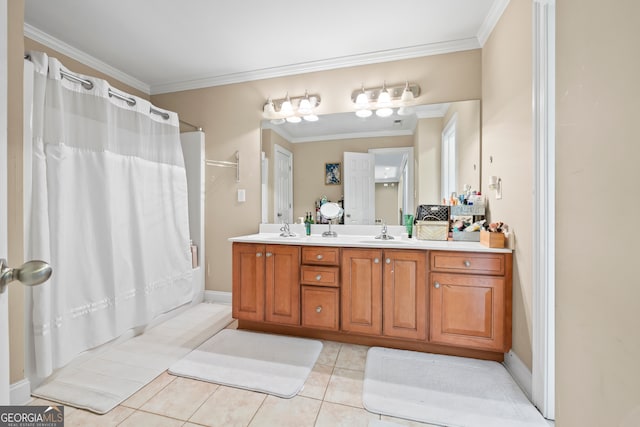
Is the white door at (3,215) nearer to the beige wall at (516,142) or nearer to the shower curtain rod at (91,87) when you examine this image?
the shower curtain rod at (91,87)

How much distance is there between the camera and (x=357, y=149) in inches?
102

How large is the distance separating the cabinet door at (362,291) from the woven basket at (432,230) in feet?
1.50

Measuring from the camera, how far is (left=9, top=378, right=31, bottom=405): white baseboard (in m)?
1.40

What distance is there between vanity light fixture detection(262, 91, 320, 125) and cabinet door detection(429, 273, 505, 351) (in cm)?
186

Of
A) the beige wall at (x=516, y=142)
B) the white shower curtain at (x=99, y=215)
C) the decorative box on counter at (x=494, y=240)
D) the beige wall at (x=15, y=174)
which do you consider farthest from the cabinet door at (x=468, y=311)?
the beige wall at (x=15, y=174)

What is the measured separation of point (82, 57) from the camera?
2.46m

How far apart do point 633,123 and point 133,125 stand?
278 centimetres

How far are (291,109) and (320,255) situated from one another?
4.95ft

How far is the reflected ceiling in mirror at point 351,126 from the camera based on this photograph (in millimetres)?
2398

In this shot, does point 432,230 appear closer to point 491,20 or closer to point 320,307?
point 320,307

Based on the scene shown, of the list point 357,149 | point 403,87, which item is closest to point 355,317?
point 357,149

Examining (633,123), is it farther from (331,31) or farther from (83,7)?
(83,7)

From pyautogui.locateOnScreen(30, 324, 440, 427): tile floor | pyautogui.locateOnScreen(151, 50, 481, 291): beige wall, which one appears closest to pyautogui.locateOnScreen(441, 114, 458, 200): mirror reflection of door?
pyautogui.locateOnScreen(151, 50, 481, 291): beige wall

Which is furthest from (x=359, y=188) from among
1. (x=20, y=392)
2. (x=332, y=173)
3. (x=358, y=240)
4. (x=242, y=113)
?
(x=20, y=392)
